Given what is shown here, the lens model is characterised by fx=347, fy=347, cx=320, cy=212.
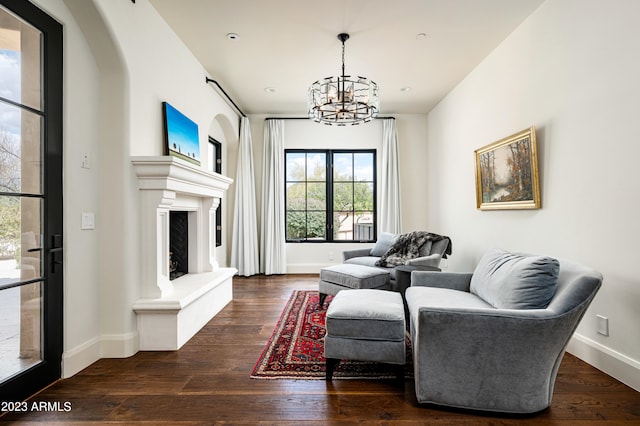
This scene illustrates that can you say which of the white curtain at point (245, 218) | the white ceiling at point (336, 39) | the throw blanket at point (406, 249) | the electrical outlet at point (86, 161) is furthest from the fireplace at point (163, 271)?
the white curtain at point (245, 218)

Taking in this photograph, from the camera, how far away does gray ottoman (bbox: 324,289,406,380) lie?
6.91ft

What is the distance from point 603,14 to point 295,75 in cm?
309

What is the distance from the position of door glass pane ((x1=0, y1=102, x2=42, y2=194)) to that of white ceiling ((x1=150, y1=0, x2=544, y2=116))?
1586 mm

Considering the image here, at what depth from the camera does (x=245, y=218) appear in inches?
227

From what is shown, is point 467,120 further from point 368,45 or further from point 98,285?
point 98,285

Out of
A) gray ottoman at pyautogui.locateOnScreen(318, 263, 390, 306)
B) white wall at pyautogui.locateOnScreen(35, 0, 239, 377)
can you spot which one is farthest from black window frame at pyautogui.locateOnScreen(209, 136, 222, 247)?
white wall at pyautogui.locateOnScreen(35, 0, 239, 377)

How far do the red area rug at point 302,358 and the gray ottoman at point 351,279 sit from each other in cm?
37

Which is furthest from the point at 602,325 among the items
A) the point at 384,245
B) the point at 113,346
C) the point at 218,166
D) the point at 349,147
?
the point at 218,166

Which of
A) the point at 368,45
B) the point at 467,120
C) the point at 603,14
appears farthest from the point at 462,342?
the point at 467,120

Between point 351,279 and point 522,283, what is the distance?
1833 mm

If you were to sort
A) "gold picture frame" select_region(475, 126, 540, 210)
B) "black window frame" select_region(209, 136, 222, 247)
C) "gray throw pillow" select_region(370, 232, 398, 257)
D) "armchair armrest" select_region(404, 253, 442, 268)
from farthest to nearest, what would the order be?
"black window frame" select_region(209, 136, 222, 247) → "gray throw pillow" select_region(370, 232, 398, 257) → "armchair armrest" select_region(404, 253, 442, 268) → "gold picture frame" select_region(475, 126, 540, 210)

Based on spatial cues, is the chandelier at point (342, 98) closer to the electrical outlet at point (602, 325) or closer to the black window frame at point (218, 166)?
the electrical outlet at point (602, 325)

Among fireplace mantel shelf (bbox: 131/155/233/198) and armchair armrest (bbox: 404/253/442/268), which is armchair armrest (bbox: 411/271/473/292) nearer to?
armchair armrest (bbox: 404/253/442/268)

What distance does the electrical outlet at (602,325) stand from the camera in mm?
2320
